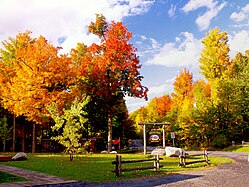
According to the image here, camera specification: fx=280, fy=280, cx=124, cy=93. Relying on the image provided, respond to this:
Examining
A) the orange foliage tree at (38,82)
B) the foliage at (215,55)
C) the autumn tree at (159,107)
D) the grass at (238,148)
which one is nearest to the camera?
the orange foliage tree at (38,82)

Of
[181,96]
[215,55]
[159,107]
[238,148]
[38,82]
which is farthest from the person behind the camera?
[159,107]

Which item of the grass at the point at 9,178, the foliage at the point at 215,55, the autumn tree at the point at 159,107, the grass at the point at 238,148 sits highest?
the foliage at the point at 215,55

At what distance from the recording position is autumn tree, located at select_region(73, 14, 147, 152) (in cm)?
3372

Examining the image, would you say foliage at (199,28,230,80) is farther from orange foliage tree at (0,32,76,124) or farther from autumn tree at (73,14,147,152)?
orange foliage tree at (0,32,76,124)

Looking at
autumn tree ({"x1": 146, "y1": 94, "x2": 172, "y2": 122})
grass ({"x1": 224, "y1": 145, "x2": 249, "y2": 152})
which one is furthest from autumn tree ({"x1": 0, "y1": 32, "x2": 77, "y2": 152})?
autumn tree ({"x1": 146, "y1": 94, "x2": 172, "y2": 122})

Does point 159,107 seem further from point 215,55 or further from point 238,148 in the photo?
point 238,148

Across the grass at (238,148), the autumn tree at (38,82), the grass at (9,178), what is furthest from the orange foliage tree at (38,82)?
the grass at (238,148)

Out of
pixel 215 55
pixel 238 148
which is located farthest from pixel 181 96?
pixel 238 148

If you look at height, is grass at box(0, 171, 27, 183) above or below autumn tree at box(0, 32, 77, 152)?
below

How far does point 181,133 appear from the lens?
4988 cm

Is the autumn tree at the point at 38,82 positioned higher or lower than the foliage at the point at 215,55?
lower

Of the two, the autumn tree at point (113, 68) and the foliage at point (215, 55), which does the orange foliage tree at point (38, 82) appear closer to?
the autumn tree at point (113, 68)

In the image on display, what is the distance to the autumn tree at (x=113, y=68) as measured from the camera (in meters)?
33.7

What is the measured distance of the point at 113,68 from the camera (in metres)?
33.3
